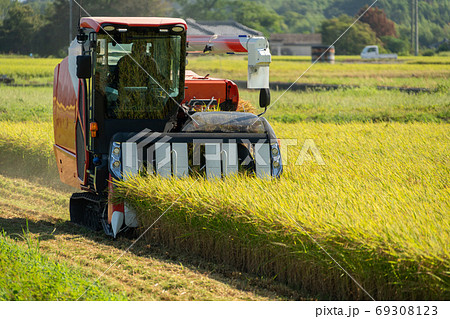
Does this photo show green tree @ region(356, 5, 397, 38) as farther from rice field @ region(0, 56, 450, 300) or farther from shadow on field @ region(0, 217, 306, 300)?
shadow on field @ region(0, 217, 306, 300)

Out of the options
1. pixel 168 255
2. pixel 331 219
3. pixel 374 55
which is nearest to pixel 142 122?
pixel 168 255

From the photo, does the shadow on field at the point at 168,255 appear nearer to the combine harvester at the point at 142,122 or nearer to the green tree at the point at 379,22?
the combine harvester at the point at 142,122

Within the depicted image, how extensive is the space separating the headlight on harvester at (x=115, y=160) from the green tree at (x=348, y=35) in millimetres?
58998

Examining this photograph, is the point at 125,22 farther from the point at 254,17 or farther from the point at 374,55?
the point at 254,17

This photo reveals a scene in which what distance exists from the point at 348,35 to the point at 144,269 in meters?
63.8

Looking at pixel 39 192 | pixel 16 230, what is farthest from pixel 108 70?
pixel 39 192

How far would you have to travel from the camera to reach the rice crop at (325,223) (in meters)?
4.79

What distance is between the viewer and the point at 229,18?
2608 inches

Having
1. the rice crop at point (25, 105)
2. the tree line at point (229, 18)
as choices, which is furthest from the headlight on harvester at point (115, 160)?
the tree line at point (229, 18)

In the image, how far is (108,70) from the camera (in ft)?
24.7

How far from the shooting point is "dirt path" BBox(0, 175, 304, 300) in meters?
5.42

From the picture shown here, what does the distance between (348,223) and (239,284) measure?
1.16 meters

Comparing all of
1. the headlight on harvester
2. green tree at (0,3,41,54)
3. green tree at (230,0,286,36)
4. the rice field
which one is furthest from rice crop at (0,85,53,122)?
green tree at (230,0,286,36)

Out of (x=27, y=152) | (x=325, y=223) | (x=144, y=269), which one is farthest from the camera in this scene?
(x=27, y=152)
